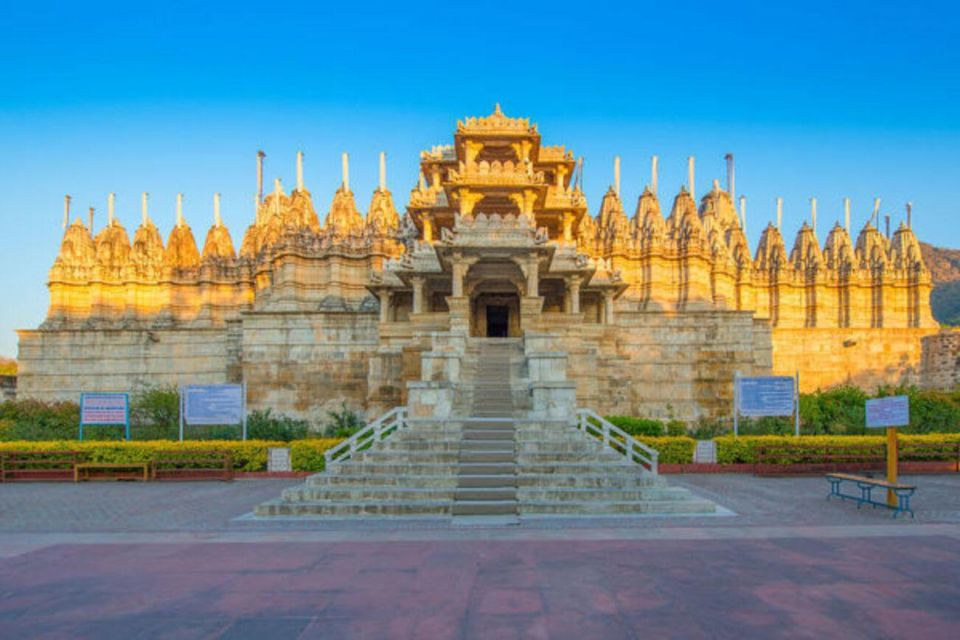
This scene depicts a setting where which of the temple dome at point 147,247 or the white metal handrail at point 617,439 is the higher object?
the temple dome at point 147,247

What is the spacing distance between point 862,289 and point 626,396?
33.8 metres

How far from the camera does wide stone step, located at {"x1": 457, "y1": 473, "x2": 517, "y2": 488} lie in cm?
1405

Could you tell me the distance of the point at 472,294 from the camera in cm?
2878

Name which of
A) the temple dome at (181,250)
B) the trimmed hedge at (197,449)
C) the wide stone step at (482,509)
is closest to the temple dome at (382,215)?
the temple dome at (181,250)

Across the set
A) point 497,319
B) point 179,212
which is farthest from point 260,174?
point 497,319

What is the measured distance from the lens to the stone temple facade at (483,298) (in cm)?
2669

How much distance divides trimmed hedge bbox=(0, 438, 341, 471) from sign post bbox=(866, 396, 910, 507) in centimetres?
1465

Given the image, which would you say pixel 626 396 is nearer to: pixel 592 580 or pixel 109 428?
pixel 592 580

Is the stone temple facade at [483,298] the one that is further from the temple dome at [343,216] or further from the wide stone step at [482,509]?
the wide stone step at [482,509]

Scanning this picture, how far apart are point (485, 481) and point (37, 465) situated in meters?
14.9

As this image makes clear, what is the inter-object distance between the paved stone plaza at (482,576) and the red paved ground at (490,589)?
0.03 metres

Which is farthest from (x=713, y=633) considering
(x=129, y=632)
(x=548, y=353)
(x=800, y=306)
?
(x=800, y=306)

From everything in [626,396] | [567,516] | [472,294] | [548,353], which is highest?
[472,294]

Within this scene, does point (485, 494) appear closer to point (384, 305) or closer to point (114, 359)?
point (384, 305)
